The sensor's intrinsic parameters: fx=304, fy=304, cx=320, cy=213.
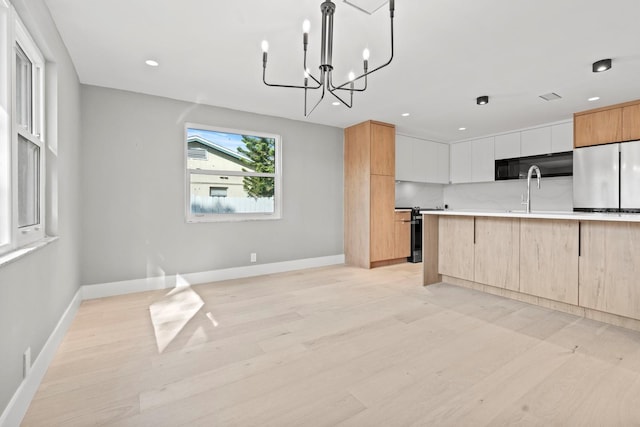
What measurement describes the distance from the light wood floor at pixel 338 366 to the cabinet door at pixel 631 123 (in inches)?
108

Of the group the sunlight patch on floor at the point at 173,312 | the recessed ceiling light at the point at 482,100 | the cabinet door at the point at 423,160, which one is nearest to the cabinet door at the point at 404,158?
the cabinet door at the point at 423,160

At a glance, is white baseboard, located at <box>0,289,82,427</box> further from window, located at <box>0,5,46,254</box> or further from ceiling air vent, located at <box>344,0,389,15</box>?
ceiling air vent, located at <box>344,0,389,15</box>

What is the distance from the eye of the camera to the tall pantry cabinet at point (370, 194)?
4.79m

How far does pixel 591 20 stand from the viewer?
85.0 inches

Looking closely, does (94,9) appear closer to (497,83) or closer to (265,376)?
(265,376)

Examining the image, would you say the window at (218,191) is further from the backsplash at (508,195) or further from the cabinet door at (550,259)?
the backsplash at (508,195)

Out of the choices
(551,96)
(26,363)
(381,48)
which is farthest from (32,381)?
(551,96)

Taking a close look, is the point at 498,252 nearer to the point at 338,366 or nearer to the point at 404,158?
the point at 338,366

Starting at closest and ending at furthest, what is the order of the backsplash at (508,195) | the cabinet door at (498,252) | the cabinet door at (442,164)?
the cabinet door at (498,252) → the backsplash at (508,195) → the cabinet door at (442,164)

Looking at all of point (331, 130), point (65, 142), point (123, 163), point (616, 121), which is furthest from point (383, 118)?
point (65, 142)

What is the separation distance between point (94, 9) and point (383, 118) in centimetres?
360

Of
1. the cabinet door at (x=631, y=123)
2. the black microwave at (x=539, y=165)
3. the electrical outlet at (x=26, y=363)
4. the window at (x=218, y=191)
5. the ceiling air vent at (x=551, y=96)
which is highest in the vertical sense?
the ceiling air vent at (x=551, y=96)

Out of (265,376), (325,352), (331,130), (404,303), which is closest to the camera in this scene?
(265,376)

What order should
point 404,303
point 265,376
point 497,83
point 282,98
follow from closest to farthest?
point 265,376, point 404,303, point 497,83, point 282,98
